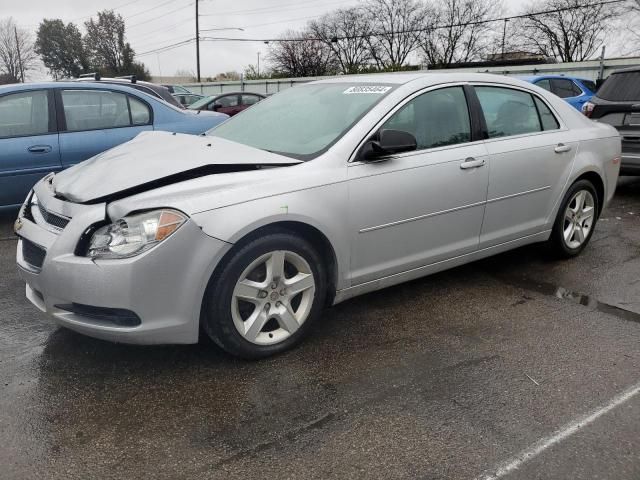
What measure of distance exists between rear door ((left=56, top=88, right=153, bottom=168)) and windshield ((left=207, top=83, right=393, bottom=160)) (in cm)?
227

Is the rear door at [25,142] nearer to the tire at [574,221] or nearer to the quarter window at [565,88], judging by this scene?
the tire at [574,221]

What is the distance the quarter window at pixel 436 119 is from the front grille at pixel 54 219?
6.23 feet

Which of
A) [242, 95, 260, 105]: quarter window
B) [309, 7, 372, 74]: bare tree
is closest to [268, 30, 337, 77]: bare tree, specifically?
[309, 7, 372, 74]: bare tree

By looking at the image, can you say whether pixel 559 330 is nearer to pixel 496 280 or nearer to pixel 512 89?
pixel 496 280

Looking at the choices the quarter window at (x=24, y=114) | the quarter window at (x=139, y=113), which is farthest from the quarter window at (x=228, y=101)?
the quarter window at (x=24, y=114)

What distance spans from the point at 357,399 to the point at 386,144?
1.43 meters

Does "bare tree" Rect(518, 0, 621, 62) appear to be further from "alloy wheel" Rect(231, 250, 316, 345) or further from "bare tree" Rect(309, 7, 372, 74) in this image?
"alloy wheel" Rect(231, 250, 316, 345)

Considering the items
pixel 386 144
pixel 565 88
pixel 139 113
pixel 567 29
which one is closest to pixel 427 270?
pixel 386 144

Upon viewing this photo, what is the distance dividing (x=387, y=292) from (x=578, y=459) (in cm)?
201

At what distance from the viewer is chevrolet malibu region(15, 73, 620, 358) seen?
269 cm

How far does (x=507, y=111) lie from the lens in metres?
4.23

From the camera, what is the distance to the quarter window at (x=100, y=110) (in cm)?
586

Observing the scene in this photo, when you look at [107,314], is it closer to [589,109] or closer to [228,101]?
[589,109]

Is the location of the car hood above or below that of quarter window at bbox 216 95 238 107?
above
